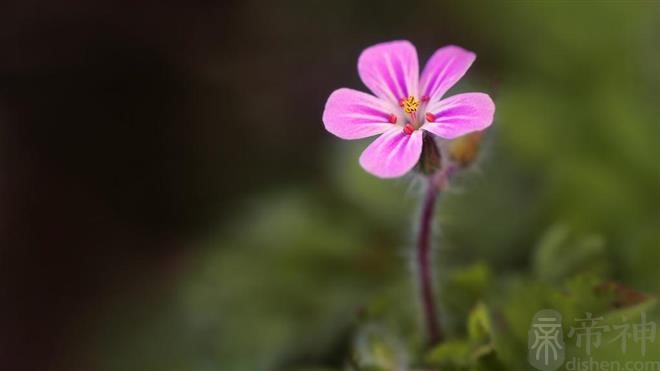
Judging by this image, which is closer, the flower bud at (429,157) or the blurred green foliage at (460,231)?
the flower bud at (429,157)

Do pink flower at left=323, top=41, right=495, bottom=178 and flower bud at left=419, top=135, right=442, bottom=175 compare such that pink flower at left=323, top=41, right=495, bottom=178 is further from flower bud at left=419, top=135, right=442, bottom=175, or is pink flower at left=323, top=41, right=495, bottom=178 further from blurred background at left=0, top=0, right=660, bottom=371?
blurred background at left=0, top=0, right=660, bottom=371

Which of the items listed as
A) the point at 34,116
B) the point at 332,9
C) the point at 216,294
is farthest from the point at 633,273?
the point at 34,116

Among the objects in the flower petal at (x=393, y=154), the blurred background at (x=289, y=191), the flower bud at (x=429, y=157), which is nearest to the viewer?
the flower petal at (x=393, y=154)

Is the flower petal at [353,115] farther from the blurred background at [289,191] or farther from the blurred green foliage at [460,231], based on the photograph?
the blurred green foliage at [460,231]

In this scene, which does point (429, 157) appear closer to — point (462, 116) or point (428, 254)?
point (462, 116)

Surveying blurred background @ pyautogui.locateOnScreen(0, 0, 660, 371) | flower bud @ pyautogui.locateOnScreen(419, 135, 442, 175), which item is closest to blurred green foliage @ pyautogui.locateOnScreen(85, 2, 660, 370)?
blurred background @ pyautogui.locateOnScreen(0, 0, 660, 371)

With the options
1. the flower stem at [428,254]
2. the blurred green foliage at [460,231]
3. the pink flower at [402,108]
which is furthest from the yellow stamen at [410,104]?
the blurred green foliage at [460,231]
